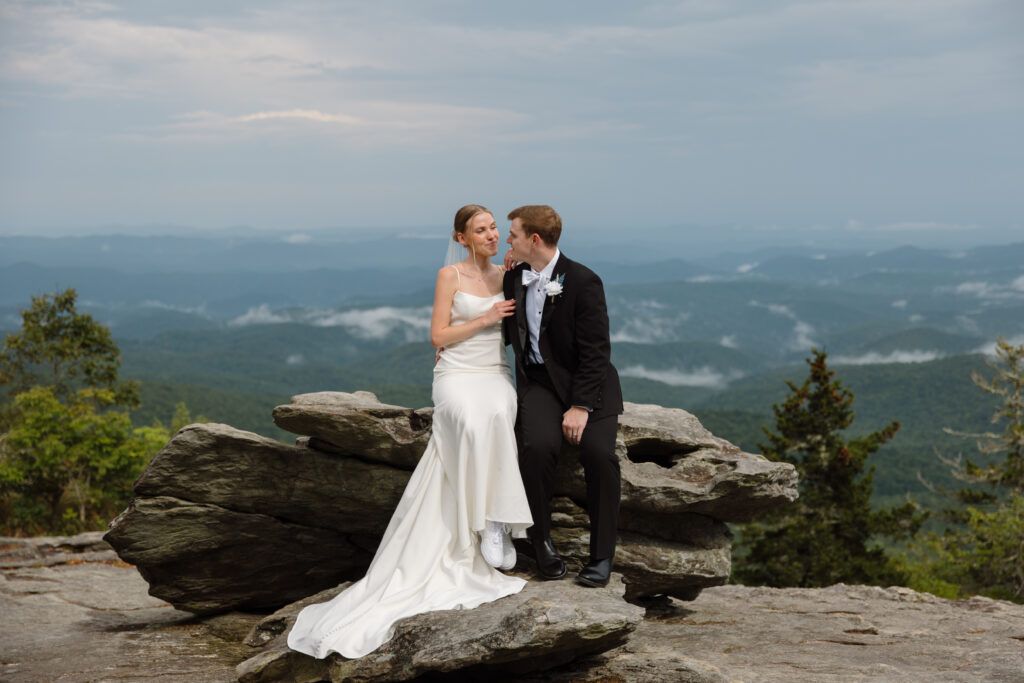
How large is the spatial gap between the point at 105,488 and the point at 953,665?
33432 mm

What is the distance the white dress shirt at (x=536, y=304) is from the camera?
8891mm

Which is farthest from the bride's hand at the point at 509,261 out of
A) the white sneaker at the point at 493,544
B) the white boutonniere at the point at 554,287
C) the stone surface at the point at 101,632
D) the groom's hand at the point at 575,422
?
the stone surface at the point at 101,632

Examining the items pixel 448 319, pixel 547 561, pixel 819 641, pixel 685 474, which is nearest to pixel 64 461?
pixel 448 319

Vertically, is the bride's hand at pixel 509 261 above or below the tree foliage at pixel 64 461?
above

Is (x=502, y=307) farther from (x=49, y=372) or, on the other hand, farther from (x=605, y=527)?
(x=49, y=372)

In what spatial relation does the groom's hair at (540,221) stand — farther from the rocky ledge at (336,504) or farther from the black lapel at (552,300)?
the rocky ledge at (336,504)

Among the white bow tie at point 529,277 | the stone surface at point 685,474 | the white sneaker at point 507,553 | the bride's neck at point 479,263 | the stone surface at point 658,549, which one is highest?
the bride's neck at point 479,263

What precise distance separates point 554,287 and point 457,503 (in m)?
2.56

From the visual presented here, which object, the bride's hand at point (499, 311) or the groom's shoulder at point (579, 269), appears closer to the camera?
the groom's shoulder at point (579, 269)

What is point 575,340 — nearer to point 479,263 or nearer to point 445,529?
point 479,263

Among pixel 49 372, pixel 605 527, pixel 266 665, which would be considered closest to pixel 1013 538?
pixel 605 527

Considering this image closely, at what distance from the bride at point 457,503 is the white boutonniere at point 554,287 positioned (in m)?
0.47

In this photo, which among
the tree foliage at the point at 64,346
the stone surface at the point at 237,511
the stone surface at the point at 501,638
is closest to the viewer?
the stone surface at the point at 501,638

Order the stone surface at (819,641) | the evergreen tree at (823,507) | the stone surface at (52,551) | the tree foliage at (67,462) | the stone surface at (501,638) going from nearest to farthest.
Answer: the stone surface at (501,638) → the stone surface at (819,641) → the stone surface at (52,551) → the tree foliage at (67,462) → the evergreen tree at (823,507)
